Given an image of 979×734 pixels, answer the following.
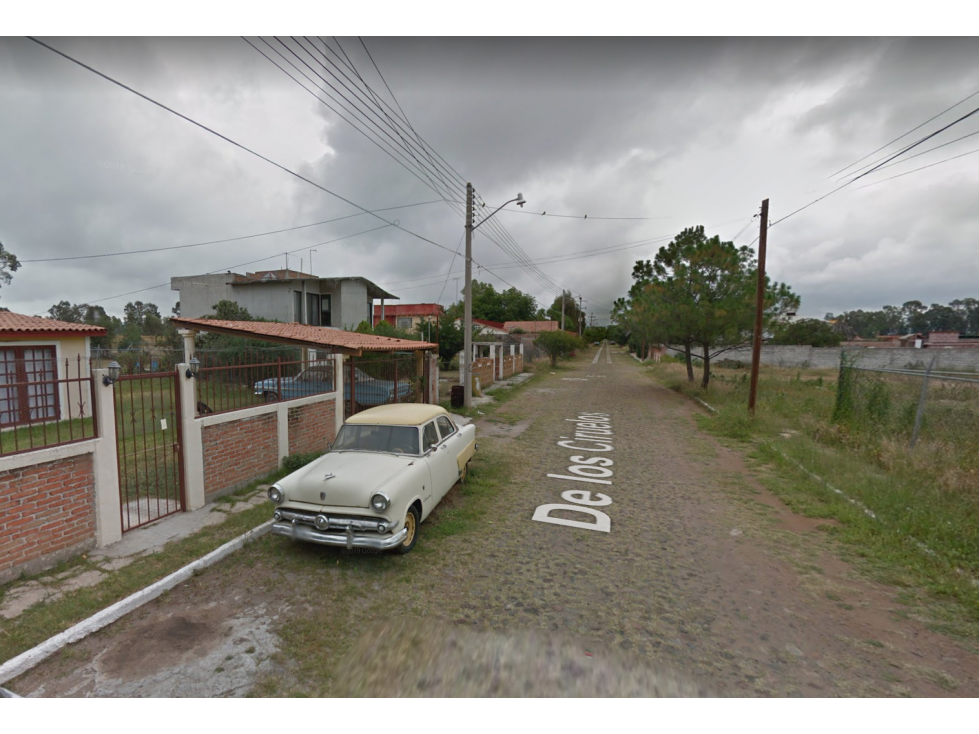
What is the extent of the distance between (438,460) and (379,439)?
2.58 feet

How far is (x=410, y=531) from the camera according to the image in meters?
4.32

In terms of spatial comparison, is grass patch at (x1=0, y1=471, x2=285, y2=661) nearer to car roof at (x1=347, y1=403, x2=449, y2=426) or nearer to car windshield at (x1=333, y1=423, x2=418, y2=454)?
car windshield at (x1=333, y1=423, x2=418, y2=454)

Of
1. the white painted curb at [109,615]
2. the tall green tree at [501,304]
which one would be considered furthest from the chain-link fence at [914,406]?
the tall green tree at [501,304]

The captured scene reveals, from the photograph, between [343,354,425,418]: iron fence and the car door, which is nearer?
the car door

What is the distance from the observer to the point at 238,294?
80.1 ft

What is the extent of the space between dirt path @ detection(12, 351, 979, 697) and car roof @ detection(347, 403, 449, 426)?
153 centimetres

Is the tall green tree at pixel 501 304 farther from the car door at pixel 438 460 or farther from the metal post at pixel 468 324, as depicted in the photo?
the car door at pixel 438 460

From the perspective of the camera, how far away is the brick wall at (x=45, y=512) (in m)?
3.48

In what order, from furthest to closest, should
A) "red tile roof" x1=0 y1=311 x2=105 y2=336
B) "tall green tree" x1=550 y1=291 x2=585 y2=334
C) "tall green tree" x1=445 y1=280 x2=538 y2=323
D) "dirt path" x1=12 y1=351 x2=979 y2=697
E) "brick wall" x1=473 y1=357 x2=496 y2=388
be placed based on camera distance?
"tall green tree" x1=550 y1=291 x2=585 y2=334 → "tall green tree" x1=445 y1=280 x2=538 y2=323 → "brick wall" x1=473 y1=357 x2=496 y2=388 → "red tile roof" x1=0 y1=311 x2=105 y2=336 → "dirt path" x1=12 y1=351 x2=979 y2=697

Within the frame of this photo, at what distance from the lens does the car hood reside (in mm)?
3979

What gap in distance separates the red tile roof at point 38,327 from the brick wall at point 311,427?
8062 millimetres

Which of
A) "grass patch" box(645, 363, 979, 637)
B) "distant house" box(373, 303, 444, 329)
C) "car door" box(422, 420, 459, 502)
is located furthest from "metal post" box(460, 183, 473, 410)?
"distant house" box(373, 303, 444, 329)

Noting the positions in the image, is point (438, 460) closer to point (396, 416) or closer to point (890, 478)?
point (396, 416)
